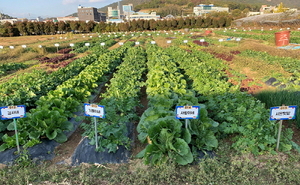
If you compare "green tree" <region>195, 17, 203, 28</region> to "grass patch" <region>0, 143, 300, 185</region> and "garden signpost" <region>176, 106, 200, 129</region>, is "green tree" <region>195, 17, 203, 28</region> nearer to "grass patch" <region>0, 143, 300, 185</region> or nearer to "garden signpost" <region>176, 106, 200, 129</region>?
"grass patch" <region>0, 143, 300, 185</region>

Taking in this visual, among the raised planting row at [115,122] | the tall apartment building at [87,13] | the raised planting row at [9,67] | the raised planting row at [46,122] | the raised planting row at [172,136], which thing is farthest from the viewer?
the tall apartment building at [87,13]

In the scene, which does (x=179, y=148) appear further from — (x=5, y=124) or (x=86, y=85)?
(x=86, y=85)

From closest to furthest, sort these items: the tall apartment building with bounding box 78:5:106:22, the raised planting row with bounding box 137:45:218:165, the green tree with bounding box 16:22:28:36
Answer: the raised planting row with bounding box 137:45:218:165, the green tree with bounding box 16:22:28:36, the tall apartment building with bounding box 78:5:106:22

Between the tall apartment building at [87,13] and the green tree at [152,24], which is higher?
the tall apartment building at [87,13]

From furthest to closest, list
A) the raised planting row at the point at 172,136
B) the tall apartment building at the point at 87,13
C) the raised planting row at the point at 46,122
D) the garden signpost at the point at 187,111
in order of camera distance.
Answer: the tall apartment building at the point at 87,13 < the raised planting row at the point at 46,122 < the garden signpost at the point at 187,111 < the raised planting row at the point at 172,136

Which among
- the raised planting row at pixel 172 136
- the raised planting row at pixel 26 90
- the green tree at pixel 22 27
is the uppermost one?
the green tree at pixel 22 27

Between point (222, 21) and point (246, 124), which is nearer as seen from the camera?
point (246, 124)

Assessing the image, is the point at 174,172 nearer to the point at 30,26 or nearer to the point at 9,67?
the point at 9,67

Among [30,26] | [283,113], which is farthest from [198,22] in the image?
[283,113]

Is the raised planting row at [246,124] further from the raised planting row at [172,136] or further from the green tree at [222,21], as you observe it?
the green tree at [222,21]

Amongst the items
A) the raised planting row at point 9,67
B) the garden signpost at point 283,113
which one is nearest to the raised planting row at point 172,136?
the garden signpost at point 283,113

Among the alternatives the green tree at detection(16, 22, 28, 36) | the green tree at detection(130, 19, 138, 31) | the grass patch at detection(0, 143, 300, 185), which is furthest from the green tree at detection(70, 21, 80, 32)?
the grass patch at detection(0, 143, 300, 185)

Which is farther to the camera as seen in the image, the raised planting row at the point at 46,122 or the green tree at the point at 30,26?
the green tree at the point at 30,26

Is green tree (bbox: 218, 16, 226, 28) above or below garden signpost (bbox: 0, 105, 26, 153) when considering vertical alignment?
above
